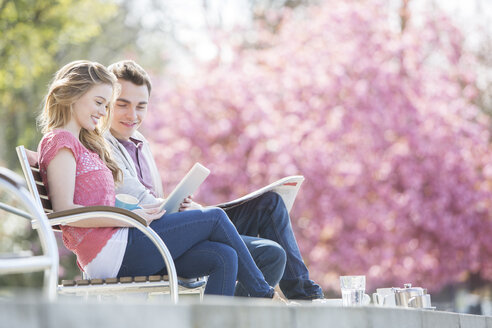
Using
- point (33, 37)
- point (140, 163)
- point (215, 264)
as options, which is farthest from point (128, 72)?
point (33, 37)

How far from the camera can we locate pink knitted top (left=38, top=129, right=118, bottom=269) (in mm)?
2758

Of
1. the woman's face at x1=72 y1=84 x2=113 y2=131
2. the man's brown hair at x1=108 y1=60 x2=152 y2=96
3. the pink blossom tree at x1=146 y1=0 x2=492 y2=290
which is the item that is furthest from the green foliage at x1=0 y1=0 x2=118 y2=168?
the woman's face at x1=72 y1=84 x2=113 y2=131

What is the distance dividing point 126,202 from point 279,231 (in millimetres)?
720

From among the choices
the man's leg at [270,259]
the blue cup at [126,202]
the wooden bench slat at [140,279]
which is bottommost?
the wooden bench slat at [140,279]

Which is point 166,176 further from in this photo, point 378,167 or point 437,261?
point 437,261

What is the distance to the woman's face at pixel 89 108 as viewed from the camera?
293 cm

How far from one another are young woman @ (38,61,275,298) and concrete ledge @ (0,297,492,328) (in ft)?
2.43

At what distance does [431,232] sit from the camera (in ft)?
34.3

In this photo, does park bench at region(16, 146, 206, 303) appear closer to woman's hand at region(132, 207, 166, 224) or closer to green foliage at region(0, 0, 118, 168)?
woman's hand at region(132, 207, 166, 224)

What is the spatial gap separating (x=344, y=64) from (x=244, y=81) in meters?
1.61

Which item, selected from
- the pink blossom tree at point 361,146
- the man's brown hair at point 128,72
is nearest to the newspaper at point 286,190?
the man's brown hair at point 128,72

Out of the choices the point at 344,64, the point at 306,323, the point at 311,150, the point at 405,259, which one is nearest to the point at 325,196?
the point at 311,150

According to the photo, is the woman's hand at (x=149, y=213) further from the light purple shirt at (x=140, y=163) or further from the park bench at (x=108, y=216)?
the light purple shirt at (x=140, y=163)

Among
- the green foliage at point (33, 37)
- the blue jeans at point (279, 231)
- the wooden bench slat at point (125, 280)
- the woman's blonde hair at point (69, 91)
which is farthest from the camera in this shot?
the green foliage at point (33, 37)
